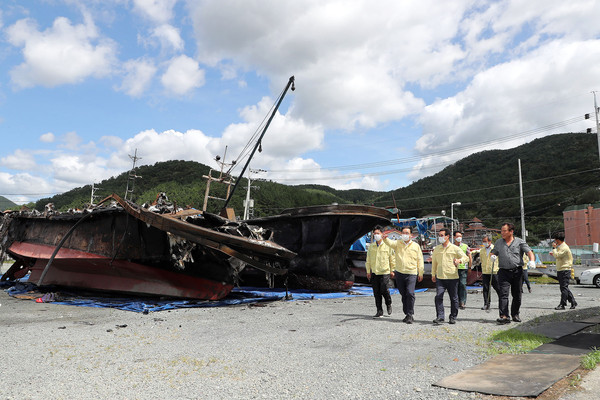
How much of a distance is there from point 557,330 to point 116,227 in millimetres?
8810

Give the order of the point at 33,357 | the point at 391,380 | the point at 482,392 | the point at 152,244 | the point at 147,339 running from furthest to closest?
the point at 152,244 → the point at 147,339 → the point at 33,357 → the point at 391,380 → the point at 482,392

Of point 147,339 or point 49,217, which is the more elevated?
point 49,217

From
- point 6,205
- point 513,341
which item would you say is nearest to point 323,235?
point 513,341

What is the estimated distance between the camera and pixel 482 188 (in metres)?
73.1

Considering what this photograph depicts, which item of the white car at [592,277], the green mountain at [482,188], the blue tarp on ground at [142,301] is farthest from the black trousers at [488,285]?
the green mountain at [482,188]

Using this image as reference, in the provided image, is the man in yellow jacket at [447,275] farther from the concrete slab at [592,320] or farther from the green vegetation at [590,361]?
the green vegetation at [590,361]

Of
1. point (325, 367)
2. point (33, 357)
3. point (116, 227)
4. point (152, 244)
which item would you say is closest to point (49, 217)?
point (116, 227)

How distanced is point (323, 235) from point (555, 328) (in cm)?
645

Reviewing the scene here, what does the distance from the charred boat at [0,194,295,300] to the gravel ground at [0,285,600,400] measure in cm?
143

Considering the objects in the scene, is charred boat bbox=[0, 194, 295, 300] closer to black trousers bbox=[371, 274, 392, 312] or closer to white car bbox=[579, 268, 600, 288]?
black trousers bbox=[371, 274, 392, 312]

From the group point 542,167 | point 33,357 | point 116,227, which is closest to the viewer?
point 33,357

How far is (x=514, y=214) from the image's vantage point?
Result: 6344 cm

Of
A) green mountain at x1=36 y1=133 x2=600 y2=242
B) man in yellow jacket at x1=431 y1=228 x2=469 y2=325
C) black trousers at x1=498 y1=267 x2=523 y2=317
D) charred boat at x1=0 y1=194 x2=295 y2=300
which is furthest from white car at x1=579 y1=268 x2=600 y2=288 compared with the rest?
green mountain at x1=36 y1=133 x2=600 y2=242

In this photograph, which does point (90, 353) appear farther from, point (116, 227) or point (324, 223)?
point (324, 223)
